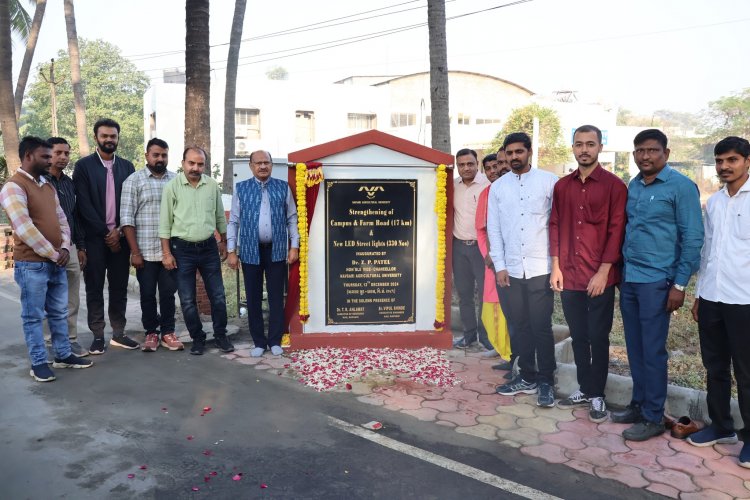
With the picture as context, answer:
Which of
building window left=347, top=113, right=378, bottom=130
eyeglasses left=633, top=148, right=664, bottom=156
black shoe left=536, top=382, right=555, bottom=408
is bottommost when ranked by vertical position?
black shoe left=536, top=382, right=555, bottom=408

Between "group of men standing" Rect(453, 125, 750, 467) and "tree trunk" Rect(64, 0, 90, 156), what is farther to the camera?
"tree trunk" Rect(64, 0, 90, 156)

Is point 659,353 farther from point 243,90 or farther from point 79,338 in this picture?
point 243,90

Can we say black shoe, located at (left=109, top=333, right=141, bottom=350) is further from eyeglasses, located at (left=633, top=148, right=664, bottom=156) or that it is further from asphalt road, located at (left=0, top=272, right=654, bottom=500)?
eyeglasses, located at (left=633, top=148, right=664, bottom=156)

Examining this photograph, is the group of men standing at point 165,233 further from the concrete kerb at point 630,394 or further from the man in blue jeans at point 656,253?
the man in blue jeans at point 656,253

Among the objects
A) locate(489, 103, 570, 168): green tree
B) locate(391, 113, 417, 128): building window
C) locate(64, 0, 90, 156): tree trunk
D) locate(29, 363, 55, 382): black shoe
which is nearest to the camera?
locate(29, 363, 55, 382): black shoe

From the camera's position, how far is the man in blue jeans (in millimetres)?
4043

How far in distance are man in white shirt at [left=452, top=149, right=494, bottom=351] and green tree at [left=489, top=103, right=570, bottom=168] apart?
26.4 m

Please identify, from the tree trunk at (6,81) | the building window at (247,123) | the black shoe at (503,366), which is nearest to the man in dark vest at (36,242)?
the black shoe at (503,366)

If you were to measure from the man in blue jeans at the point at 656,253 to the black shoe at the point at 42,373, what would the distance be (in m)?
4.68

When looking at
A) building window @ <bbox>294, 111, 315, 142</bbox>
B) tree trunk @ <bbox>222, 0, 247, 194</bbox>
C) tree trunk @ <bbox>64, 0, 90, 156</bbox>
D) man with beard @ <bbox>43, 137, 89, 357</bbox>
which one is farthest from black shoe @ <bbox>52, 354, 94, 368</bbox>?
building window @ <bbox>294, 111, 315, 142</bbox>

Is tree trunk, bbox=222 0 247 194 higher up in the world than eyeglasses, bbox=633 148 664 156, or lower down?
higher up

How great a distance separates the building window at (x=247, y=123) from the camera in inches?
1304

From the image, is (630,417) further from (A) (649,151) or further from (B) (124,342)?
(B) (124,342)

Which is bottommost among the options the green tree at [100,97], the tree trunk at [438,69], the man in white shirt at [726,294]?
the man in white shirt at [726,294]
